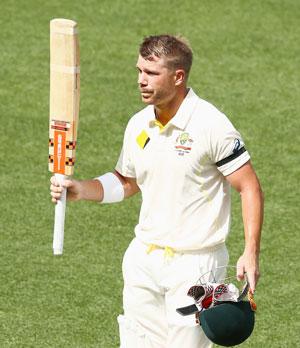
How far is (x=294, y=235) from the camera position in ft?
35.8

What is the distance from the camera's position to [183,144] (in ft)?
24.8

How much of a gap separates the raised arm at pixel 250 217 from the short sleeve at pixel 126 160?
68 centimetres

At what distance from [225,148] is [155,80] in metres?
0.56

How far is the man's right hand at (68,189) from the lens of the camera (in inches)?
298

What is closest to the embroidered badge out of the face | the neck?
the neck

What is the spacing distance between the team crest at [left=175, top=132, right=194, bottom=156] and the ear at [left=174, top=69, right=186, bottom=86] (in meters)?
0.30

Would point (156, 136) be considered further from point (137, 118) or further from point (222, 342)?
point (222, 342)

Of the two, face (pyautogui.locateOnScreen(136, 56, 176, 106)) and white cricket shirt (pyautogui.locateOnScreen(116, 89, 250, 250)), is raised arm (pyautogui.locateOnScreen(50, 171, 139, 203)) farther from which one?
face (pyautogui.locateOnScreen(136, 56, 176, 106))

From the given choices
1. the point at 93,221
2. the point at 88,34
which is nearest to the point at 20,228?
the point at 93,221

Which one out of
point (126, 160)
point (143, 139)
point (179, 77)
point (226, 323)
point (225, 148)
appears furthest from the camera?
A: point (126, 160)

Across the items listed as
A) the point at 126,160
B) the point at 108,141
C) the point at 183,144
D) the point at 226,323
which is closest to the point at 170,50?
the point at 183,144

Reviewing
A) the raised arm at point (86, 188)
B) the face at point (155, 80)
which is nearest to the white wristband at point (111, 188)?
the raised arm at point (86, 188)

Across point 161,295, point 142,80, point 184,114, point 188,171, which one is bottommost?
point 161,295

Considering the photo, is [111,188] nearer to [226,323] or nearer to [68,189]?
[68,189]
